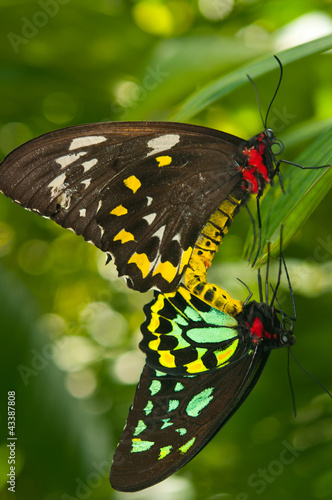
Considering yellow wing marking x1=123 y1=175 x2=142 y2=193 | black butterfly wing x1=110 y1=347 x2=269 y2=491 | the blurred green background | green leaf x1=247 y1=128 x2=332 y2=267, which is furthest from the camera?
the blurred green background

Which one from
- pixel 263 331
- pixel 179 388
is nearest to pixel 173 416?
pixel 179 388

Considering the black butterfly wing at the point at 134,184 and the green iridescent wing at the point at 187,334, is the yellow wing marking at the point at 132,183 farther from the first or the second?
the green iridescent wing at the point at 187,334

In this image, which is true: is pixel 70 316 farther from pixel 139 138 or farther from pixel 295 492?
pixel 139 138

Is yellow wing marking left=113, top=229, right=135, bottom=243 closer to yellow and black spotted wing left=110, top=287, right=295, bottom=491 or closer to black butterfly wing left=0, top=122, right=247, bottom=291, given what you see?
black butterfly wing left=0, top=122, right=247, bottom=291

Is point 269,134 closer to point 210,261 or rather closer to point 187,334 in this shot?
point 210,261

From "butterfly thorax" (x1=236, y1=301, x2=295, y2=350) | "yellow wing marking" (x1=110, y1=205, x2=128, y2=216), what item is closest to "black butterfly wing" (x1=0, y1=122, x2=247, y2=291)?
"yellow wing marking" (x1=110, y1=205, x2=128, y2=216)

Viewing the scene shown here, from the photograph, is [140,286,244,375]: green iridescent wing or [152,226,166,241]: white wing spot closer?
[140,286,244,375]: green iridescent wing
